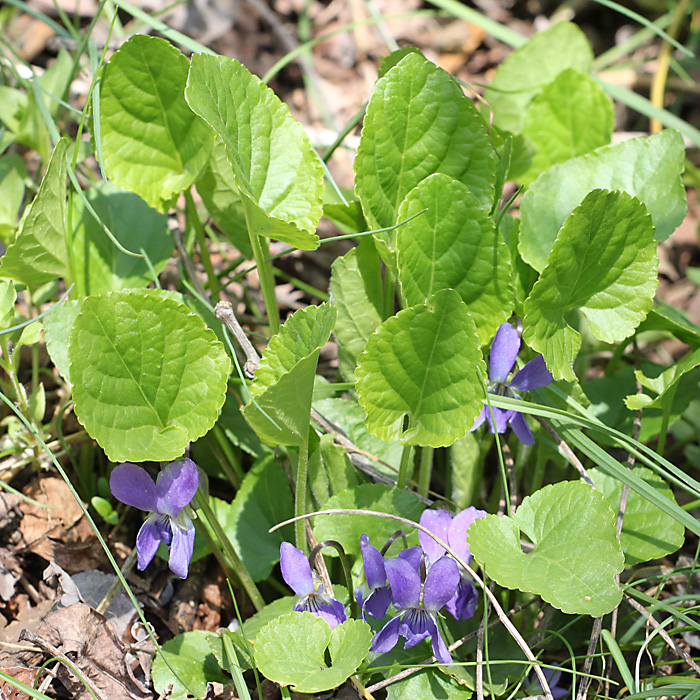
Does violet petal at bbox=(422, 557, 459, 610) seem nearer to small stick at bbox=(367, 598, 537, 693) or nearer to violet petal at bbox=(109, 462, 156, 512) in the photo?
small stick at bbox=(367, 598, 537, 693)

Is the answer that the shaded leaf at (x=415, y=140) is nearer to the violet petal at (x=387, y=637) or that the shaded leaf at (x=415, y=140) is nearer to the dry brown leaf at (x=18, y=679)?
the violet petal at (x=387, y=637)

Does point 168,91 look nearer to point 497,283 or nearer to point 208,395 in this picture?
point 208,395

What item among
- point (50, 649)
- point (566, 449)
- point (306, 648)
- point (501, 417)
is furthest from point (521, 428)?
point (50, 649)

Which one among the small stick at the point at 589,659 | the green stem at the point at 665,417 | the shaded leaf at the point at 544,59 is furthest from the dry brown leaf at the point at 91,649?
the shaded leaf at the point at 544,59

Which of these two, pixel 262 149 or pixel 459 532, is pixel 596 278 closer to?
pixel 459 532

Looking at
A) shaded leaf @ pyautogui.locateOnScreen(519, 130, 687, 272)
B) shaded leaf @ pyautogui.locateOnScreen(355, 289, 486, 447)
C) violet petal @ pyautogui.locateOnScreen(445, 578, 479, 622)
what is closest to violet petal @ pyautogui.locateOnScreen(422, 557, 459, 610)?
violet petal @ pyautogui.locateOnScreen(445, 578, 479, 622)
